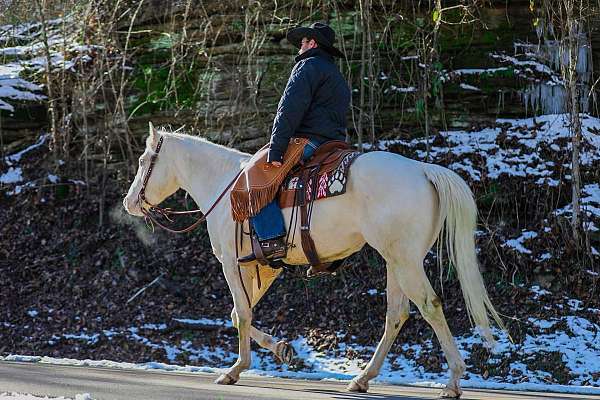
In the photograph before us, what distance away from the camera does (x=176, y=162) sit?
32.2 ft

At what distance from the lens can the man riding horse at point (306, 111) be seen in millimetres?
8672

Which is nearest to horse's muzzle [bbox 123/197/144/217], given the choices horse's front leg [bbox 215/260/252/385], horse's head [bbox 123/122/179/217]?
horse's head [bbox 123/122/179/217]

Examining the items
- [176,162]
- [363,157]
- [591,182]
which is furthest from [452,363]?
[591,182]

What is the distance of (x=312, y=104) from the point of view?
9.02 metres

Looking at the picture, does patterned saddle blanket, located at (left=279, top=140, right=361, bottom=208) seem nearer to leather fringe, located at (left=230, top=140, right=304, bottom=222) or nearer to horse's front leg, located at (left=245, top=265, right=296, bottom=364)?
leather fringe, located at (left=230, top=140, right=304, bottom=222)

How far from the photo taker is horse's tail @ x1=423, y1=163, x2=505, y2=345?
7.93 meters

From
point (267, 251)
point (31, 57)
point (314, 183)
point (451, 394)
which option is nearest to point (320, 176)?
point (314, 183)

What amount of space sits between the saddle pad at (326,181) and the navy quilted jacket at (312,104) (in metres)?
0.25

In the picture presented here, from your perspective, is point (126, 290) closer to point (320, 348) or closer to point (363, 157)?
point (320, 348)

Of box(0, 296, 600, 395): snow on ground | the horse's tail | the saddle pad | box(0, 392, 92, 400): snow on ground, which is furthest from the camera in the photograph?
box(0, 296, 600, 395): snow on ground

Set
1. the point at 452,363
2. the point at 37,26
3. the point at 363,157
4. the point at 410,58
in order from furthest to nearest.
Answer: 1. the point at 37,26
2. the point at 410,58
3. the point at 363,157
4. the point at 452,363

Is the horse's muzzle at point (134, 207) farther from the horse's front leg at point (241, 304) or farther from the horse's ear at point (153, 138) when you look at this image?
the horse's front leg at point (241, 304)

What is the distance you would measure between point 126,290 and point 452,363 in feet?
26.8

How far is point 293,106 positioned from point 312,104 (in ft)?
1.10
